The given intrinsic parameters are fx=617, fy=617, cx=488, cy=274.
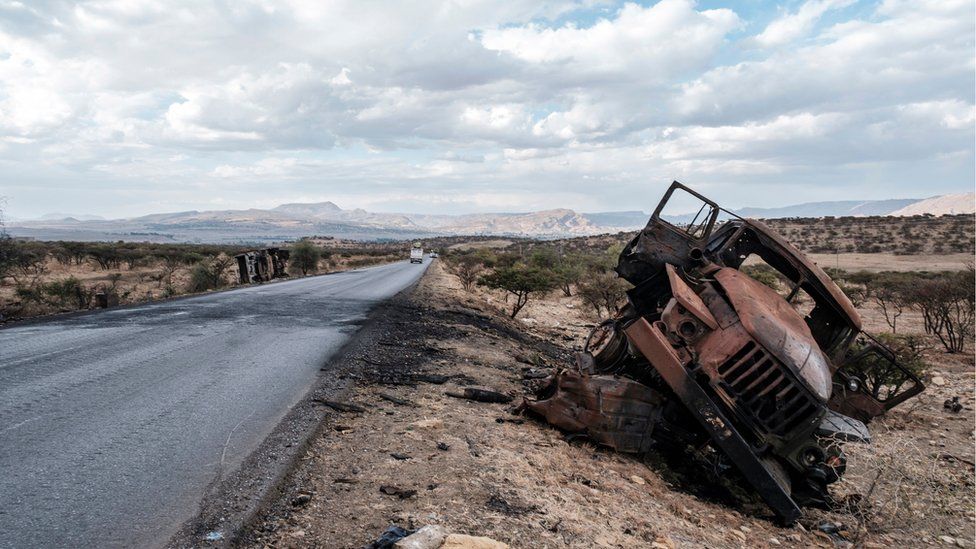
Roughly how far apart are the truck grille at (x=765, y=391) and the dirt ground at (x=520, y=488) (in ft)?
2.53

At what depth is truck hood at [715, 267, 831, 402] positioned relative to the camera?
5.53 m

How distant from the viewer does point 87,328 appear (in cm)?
1124

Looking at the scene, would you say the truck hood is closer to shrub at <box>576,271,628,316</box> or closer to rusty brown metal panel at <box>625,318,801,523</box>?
rusty brown metal panel at <box>625,318,801,523</box>

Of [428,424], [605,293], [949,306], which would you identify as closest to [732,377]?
[428,424]

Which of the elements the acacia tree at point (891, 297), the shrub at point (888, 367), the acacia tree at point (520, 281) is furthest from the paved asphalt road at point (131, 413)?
the acacia tree at point (891, 297)

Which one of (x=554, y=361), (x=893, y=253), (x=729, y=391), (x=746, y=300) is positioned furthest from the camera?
(x=893, y=253)

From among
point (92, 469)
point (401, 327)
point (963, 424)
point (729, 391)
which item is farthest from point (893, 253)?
point (92, 469)

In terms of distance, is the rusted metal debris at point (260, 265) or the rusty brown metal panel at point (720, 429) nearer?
the rusty brown metal panel at point (720, 429)

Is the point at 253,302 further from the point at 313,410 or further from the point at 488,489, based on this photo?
the point at 488,489

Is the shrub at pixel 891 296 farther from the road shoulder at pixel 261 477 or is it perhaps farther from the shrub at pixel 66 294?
the shrub at pixel 66 294

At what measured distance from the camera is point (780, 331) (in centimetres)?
583

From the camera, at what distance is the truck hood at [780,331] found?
553 cm

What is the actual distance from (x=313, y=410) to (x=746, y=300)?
4.54m

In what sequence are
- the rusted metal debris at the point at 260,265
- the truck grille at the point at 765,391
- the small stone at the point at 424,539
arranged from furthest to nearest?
the rusted metal debris at the point at 260,265 < the truck grille at the point at 765,391 < the small stone at the point at 424,539
